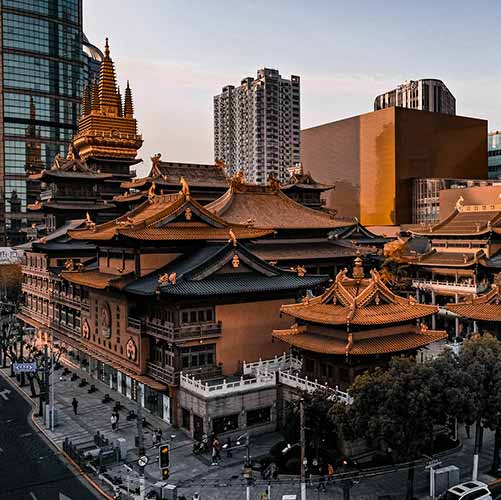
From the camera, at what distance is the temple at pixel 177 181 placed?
6471cm

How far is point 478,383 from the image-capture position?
93.7 feet

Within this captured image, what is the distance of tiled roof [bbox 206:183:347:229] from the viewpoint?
57.1m

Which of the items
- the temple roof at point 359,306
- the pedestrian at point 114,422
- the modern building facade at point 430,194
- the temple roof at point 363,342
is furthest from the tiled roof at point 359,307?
the modern building facade at point 430,194

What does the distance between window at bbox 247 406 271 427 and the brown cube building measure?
9140cm

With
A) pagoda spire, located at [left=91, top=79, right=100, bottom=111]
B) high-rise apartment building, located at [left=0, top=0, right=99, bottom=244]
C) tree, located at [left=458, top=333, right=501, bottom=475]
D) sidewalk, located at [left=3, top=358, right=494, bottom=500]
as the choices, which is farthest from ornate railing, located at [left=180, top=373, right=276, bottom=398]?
high-rise apartment building, located at [left=0, top=0, right=99, bottom=244]

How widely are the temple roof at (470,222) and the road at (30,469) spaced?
47909 millimetres

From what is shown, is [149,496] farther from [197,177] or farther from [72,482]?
[197,177]

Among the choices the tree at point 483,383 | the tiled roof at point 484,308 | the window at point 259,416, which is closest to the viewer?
the tree at point 483,383

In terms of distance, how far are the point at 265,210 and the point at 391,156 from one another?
2817 inches

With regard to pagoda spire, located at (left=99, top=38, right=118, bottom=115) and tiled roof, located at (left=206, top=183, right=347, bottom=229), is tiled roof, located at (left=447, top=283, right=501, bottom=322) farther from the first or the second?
pagoda spire, located at (left=99, top=38, right=118, bottom=115)

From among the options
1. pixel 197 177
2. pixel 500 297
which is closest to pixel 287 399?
pixel 500 297

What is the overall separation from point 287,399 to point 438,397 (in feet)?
41.7

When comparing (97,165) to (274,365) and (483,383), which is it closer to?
(274,365)

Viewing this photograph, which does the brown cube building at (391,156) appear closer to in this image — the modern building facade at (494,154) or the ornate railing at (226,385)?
the modern building facade at (494,154)
